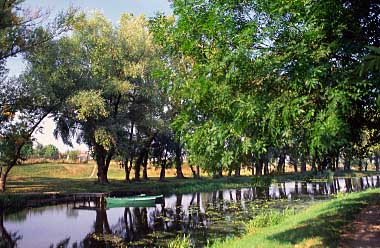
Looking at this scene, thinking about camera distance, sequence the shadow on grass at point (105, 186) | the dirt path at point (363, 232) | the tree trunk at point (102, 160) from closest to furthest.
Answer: the dirt path at point (363, 232) → the shadow on grass at point (105, 186) → the tree trunk at point (102, 160)

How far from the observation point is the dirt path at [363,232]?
38.3 ft

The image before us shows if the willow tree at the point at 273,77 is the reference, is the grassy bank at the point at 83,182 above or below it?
below

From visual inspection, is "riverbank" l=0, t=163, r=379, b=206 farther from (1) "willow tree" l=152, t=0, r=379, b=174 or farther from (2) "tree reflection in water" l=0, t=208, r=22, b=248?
(2) "tree reflection in water" l=0, t=208, r=22, b=248

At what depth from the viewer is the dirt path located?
38.3 feet

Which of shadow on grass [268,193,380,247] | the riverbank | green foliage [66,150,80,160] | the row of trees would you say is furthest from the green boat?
green foliage [66,150,80,160]

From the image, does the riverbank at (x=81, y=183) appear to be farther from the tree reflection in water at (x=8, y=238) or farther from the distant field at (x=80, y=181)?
the tree reflection in water at (x=8, y=238)

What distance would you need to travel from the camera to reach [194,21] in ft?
28.4

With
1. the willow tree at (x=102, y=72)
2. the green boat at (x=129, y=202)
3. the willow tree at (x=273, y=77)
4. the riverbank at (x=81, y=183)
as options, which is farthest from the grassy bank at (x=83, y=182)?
the willow tree at (x=273, y=77)

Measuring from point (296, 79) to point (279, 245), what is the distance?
702 centimetres

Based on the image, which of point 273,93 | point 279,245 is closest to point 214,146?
point 273,93

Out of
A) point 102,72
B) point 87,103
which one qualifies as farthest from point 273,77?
point 102,72

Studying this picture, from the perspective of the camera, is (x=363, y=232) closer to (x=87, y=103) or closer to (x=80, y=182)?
(x=87, y=103)

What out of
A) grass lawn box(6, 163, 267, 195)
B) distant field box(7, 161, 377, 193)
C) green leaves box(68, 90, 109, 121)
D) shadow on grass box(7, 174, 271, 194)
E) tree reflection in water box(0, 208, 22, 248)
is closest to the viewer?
tree reflection in water box(0, 208, 22, 248)

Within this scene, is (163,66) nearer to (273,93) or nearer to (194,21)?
(194,21)
